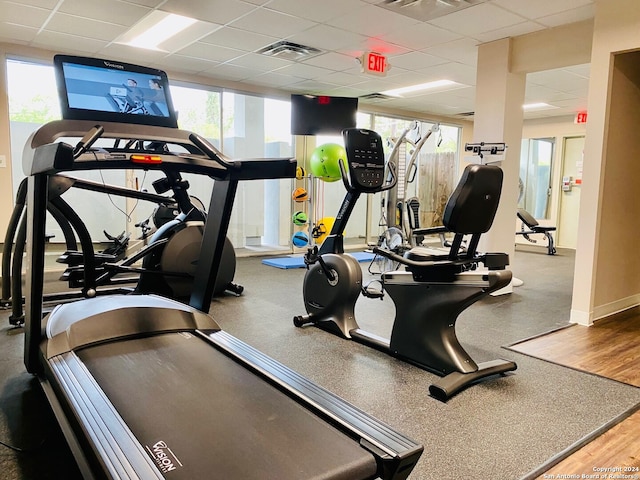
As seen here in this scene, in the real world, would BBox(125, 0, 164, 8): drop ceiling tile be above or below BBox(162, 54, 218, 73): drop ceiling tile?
above

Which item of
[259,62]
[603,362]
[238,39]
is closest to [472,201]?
[603,362]

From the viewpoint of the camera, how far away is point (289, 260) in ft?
23.1

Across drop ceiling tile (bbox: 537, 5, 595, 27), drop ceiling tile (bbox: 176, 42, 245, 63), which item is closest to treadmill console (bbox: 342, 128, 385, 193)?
drop ceiling tile (bbox: 537, 5, 595, 27)

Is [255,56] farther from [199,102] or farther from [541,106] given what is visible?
[541,106]

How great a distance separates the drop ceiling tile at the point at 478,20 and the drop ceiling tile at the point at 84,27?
321 centimetres

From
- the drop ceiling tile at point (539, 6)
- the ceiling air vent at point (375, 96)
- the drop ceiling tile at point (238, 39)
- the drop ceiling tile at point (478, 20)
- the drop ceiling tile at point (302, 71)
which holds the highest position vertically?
the drop ceiling tile at point (539, 6)

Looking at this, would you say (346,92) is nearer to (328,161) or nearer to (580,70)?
(328,161)

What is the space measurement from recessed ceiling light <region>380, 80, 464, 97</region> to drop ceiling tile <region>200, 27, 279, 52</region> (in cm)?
282

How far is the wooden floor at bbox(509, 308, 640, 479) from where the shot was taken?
1905 millimetres

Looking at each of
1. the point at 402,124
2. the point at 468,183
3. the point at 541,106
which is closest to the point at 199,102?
→ the point at 402,124

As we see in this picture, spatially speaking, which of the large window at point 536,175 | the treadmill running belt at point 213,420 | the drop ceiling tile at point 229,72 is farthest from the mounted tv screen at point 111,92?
the large window at point 536,175

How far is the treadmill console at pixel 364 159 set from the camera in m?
3.38

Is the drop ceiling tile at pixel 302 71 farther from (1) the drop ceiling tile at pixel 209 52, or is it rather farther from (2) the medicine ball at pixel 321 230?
(2) the medicine ball at pixel 321 230

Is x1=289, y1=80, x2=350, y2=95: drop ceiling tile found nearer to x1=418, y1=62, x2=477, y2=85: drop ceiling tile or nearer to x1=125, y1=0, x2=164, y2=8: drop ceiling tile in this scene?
x1=418, y1=62, x2=477, y2=85: drop ceiling tile
